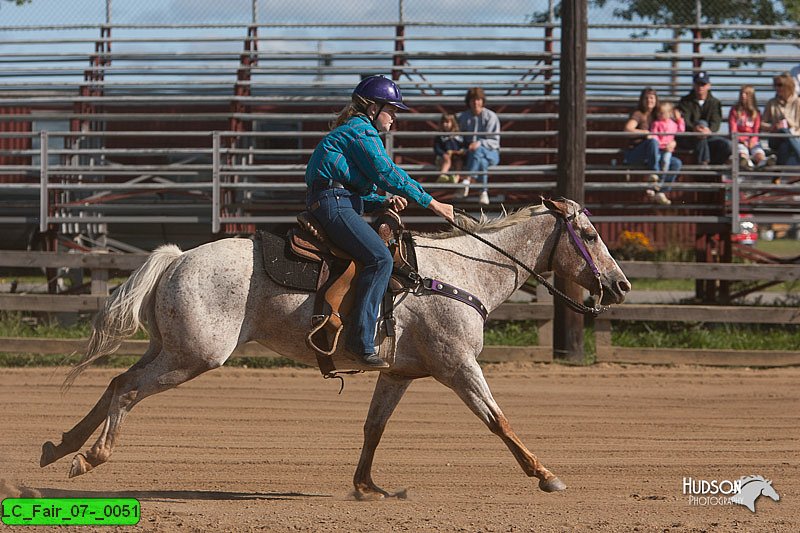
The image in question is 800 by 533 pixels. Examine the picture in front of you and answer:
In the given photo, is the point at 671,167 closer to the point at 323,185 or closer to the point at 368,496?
the point at 323,185

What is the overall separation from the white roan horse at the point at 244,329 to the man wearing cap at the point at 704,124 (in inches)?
344

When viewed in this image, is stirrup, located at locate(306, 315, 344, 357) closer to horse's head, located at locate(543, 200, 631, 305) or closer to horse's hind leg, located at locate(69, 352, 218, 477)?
horse's hind leg, located at locate(69, 352, 218, 477)

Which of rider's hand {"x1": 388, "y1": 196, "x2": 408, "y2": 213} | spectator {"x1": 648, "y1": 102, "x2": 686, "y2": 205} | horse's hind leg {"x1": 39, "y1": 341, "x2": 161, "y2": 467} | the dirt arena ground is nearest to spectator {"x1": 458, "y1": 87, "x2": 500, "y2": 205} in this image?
spectator {"x1": 648, "y1": 102, "x2": 686, "y2": 205}

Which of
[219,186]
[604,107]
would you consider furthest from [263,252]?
[604,107]

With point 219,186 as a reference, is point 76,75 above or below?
above

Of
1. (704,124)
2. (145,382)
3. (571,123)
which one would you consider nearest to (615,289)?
(145,382)

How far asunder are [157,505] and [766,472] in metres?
4.43

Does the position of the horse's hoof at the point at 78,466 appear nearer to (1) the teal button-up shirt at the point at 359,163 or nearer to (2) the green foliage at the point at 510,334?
(1) the teal button-up shirt at the point at 359,163

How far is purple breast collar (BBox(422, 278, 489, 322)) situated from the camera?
716 cm

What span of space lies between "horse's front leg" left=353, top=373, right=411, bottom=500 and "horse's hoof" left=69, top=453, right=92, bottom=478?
1809 millimetres

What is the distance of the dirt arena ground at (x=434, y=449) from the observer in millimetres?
6668

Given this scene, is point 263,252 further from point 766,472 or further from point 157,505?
point 766,472

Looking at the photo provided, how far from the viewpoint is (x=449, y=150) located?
15031 millimetres

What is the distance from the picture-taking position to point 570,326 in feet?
44.4
